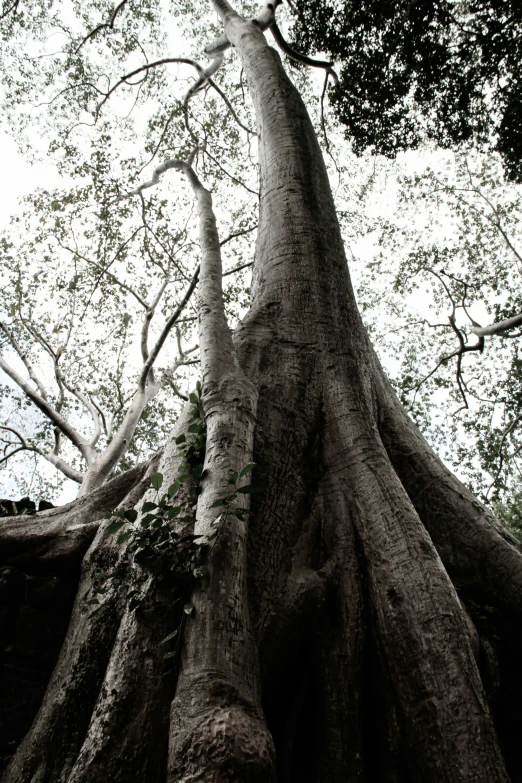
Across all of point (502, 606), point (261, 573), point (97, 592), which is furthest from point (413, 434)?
point (97, 592)

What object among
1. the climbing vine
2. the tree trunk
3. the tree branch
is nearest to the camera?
the tree trunk

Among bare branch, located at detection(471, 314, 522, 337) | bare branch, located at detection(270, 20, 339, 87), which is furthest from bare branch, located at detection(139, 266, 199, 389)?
bare branch, located at detection(471, 314, 522, 337)

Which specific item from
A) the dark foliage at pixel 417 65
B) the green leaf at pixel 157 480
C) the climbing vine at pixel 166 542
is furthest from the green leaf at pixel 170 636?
the dark foliage at pixel 417 65

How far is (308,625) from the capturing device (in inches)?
80.8

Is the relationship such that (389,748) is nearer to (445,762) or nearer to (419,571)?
(445,762)

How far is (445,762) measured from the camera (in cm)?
168

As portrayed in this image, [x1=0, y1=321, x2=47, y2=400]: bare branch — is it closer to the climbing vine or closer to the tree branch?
the tree branch

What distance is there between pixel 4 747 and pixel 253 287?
2875 mm

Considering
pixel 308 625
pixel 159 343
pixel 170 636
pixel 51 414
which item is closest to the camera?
pixel 170 636

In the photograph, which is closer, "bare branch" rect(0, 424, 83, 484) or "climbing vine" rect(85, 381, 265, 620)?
"climbing vine" rect(85, 381, 265, 620)

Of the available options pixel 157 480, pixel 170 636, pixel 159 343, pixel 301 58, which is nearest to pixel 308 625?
pixel 170 636

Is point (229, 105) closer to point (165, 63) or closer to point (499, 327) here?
point (165, 63)

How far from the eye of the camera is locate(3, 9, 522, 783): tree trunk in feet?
4.93

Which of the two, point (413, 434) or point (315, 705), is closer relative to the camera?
point (315, 705)
